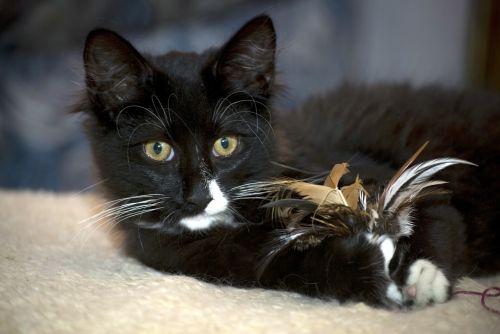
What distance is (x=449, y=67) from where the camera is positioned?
132 inches

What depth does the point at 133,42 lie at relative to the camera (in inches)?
105

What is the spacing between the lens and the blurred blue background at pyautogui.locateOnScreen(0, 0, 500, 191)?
2.70 metres

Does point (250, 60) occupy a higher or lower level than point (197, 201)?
higher

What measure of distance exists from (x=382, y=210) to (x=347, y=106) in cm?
83

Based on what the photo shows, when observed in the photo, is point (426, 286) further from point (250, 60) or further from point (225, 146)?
point (250, 60)

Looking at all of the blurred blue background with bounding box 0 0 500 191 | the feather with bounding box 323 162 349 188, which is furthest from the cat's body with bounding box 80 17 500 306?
the blurred blue background with bounding box 0 0 500 191

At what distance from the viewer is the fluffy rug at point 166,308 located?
44.9 inches

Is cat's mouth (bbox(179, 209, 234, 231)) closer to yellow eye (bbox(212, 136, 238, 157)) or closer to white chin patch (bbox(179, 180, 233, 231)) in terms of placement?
white chin patch (bbox(179, 180, 233, 231))

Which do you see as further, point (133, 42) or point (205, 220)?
point (133, 42)

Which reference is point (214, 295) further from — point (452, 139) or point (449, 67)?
point (449, 67)

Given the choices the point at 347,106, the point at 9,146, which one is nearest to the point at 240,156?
the point at 347,106

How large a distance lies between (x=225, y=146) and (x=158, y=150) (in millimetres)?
185

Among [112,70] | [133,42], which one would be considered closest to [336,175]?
[112,70]

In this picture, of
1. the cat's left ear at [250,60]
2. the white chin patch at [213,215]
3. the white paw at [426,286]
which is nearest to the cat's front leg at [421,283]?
the white paw at [426,286]
